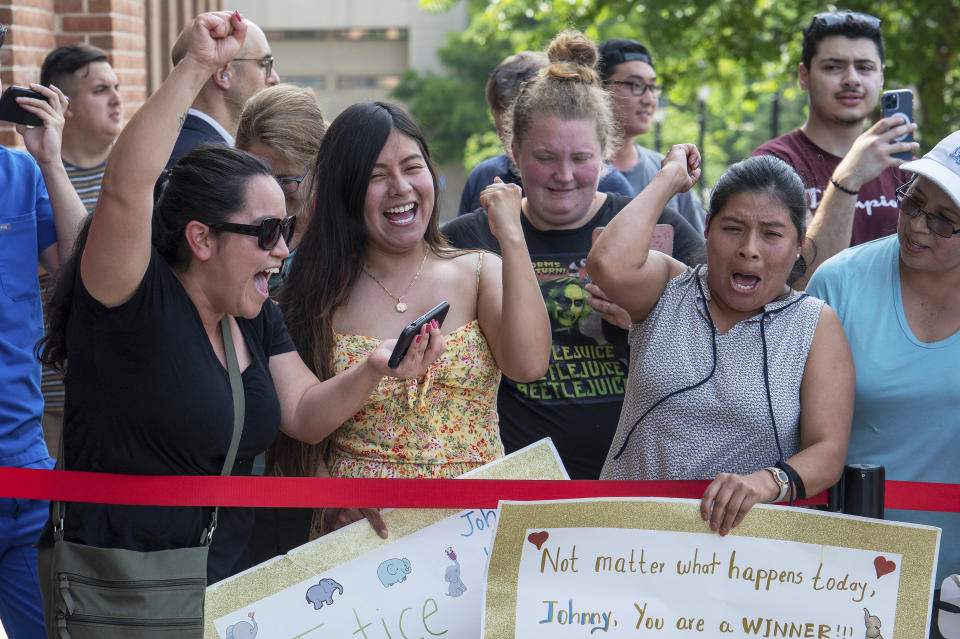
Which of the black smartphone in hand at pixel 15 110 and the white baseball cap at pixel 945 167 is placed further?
the black smartphone in hand at pixel 15 110

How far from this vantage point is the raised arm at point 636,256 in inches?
113

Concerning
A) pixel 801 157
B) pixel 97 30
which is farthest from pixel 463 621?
pixel 97 30

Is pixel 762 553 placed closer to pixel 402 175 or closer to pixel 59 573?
pixel 402 175

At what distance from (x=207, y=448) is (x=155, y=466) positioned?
0.13 meters

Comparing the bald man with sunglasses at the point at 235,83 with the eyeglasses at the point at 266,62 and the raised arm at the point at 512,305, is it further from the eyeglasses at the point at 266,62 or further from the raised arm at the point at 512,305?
the raised arm at the point at 512,305

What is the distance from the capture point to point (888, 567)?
250cm

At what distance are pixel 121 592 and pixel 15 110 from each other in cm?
215

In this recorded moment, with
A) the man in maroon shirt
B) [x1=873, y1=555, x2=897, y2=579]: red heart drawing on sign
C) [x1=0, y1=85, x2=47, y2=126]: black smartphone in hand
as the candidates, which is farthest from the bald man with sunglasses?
[x1=873, y1=555, x2=897, y2=579]: red heart drawing on sign

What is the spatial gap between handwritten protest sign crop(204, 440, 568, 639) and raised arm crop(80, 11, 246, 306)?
0.78 m

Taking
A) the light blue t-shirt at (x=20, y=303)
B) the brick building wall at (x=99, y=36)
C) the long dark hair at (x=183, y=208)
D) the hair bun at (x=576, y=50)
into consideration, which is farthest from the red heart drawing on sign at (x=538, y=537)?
the brick building wall at (x=99, y=36)

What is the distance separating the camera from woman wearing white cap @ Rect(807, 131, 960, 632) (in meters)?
2.75

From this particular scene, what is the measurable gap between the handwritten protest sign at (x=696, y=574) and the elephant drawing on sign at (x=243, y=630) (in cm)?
57

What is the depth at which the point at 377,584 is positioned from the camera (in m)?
2.63

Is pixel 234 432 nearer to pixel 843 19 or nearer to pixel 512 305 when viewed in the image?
pixel 512 305
